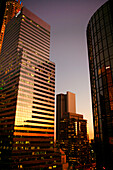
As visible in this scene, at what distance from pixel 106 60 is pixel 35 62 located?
114984 mm

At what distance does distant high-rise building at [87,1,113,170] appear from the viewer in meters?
25.4

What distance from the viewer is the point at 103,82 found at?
29047mm

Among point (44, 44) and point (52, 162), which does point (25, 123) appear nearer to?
point (52, 162)

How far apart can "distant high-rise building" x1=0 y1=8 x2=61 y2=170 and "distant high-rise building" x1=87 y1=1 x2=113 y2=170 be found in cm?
8143

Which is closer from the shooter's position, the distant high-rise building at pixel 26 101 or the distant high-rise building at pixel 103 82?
the distant high-rise building at pixel 103 82

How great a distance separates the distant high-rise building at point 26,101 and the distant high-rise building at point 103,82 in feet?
267

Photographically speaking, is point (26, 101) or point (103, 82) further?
point (26, 101)

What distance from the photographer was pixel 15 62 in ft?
421

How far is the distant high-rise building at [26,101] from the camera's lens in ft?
323

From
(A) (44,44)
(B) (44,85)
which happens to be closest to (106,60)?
(B) (44,85)

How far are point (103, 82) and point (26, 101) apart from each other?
306ft

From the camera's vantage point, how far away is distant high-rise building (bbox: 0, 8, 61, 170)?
98500 millimetres

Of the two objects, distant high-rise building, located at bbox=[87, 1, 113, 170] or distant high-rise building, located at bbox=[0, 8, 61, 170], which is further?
distant high-rise building, located at bbox=[0, 8, 61, 170]

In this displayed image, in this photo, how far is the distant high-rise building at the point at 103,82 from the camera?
2536 centimetres
